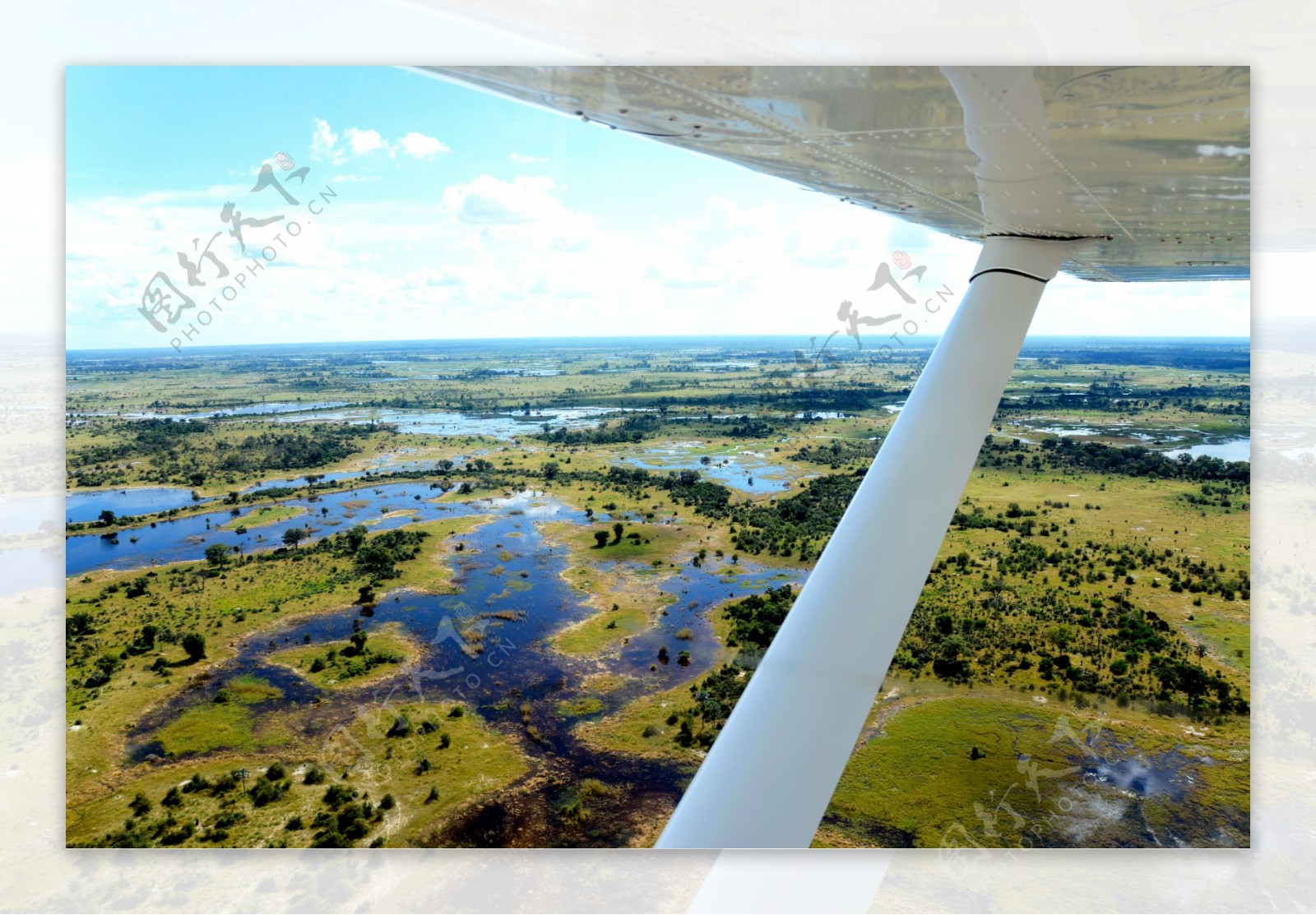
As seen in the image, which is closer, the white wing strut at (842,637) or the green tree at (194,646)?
the white wing strut at (842,637)

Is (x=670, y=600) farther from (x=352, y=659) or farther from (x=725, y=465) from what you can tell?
(x=725, y=465)

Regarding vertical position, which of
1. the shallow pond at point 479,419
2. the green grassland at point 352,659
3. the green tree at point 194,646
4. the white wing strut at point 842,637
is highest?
the white wing strut at point 842,637

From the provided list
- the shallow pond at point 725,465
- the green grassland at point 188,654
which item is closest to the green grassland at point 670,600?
the green grassland at point 188,654

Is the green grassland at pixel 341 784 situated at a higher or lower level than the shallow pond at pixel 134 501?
lower

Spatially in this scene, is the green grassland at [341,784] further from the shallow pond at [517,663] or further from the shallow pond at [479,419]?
Answer: the shallow pond at [479,419]

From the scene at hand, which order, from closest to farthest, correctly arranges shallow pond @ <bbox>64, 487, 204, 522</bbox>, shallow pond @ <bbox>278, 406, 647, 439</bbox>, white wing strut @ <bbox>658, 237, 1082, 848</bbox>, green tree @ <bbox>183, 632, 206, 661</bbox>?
white wing strut @ <bbox>658, 237, 1082, 848</bbox> → shallow pond @ <bbox>64, 487, 204, 522</bbox> → green tree @ <bbox>183, 632, 206, 661</bbox> → shallow pond @ <bbox>278, 406, 647, 439</bbox>

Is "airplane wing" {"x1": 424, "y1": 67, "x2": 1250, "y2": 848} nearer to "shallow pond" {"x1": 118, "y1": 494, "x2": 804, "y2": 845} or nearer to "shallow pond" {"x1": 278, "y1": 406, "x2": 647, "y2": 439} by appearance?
"shallow pond" {"x1": 118, "y1": 494, "x2": 804, "y2": 845}

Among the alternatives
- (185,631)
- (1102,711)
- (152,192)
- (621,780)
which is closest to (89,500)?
(185,631)

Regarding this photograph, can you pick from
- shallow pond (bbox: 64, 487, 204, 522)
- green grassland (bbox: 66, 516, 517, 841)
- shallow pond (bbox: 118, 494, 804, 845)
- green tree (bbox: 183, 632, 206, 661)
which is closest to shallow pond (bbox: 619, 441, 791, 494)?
shallow pond (bbox: 118, 494, 804, 845)
